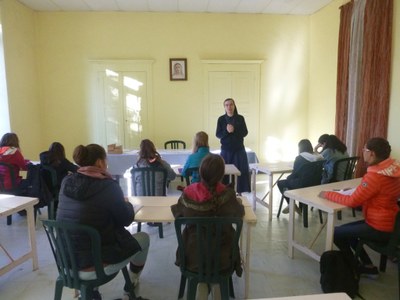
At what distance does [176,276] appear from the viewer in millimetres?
2551

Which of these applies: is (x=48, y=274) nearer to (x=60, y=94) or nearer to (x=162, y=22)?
(x=60, y=94)

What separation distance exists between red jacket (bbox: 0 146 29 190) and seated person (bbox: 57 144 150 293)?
7.20 ft

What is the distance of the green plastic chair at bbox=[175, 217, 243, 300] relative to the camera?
165cm

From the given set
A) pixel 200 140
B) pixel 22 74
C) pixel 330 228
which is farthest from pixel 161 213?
pixel 22 74

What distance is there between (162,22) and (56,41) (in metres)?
2.05

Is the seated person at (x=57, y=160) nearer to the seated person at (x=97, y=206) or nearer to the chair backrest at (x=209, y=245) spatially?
the seated person at (x=97, y=206)

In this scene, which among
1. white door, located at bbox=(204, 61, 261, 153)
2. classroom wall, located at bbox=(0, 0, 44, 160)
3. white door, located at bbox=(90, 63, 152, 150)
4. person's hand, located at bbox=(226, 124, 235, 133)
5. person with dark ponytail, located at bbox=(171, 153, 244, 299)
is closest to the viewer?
person with dark ponytail, located at bbox=(171, 153, 244, 299)

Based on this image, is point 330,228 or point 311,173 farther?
point 311,173

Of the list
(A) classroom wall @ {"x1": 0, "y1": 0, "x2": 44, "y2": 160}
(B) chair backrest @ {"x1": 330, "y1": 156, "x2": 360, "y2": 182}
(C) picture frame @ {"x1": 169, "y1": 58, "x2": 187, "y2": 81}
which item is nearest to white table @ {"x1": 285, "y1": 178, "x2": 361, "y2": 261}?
(B) chair backrest @ {"x1": 330, "y1": 156, "x2": 360, "y2": 182}

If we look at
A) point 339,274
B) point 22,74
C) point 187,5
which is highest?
point 187,5

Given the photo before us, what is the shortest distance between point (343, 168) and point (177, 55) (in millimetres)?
3900

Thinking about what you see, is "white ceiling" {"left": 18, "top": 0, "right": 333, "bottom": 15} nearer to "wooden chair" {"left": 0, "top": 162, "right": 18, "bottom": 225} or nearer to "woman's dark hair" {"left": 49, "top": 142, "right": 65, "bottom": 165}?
"woman's dark hair" {"left": 49, "top": 142, "right": 65, "bottom": 165}

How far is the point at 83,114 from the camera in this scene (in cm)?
616

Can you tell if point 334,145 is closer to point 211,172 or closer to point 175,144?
point 211,172
